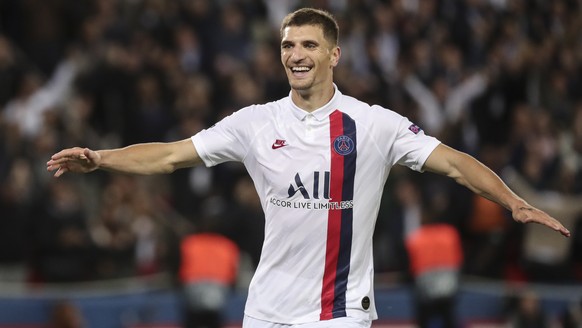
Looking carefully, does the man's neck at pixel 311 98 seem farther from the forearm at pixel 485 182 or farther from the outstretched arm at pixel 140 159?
the forearm at pixel 485 182

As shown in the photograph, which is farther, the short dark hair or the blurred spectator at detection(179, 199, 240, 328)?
the blurred spectator at detection(179, 199, 240, 328)

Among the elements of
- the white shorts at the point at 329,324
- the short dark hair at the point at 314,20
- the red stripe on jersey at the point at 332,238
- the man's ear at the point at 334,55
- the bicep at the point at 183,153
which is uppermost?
the short dark hair at the point at 314,20

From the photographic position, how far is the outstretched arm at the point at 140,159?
19.2 ft

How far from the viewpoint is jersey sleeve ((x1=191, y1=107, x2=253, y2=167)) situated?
236 inches

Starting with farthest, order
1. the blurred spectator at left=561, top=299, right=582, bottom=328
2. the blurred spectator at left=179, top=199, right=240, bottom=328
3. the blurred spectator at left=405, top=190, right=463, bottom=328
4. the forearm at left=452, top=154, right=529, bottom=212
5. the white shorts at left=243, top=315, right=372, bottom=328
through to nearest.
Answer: the blurred spectator at left=561, top=299, right=582, bottom=328
the blurred spectator at left=405, top=190, right=463, bottom=328
the blurred spectator at left=179, top=199, right=240, bottom=328
the white shorts at left=243, top=315, right=372, bottom=328
the forearm at left=452, top=154, right=529, bottom=212

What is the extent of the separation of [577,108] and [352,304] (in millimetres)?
8551

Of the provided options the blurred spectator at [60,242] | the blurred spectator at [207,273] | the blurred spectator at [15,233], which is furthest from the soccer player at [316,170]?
the blurred spectator at [15,233]

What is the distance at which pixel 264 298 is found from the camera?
5855 mm

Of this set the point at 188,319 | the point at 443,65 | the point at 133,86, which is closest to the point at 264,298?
the point at 188,319

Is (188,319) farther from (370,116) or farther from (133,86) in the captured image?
(370,116)

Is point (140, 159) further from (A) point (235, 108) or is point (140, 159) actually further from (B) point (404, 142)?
(A) point (235, 108)

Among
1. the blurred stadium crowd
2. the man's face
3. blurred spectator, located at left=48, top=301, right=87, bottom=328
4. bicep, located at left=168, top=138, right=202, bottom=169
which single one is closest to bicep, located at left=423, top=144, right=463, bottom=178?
the man's face

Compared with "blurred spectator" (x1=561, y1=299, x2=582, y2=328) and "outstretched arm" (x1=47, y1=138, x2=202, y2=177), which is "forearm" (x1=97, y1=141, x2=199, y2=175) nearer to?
"outstretched arm" (x1=47, y1=138, x2=202, y2=177)

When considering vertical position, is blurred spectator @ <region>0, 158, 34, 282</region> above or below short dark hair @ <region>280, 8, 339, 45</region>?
below
